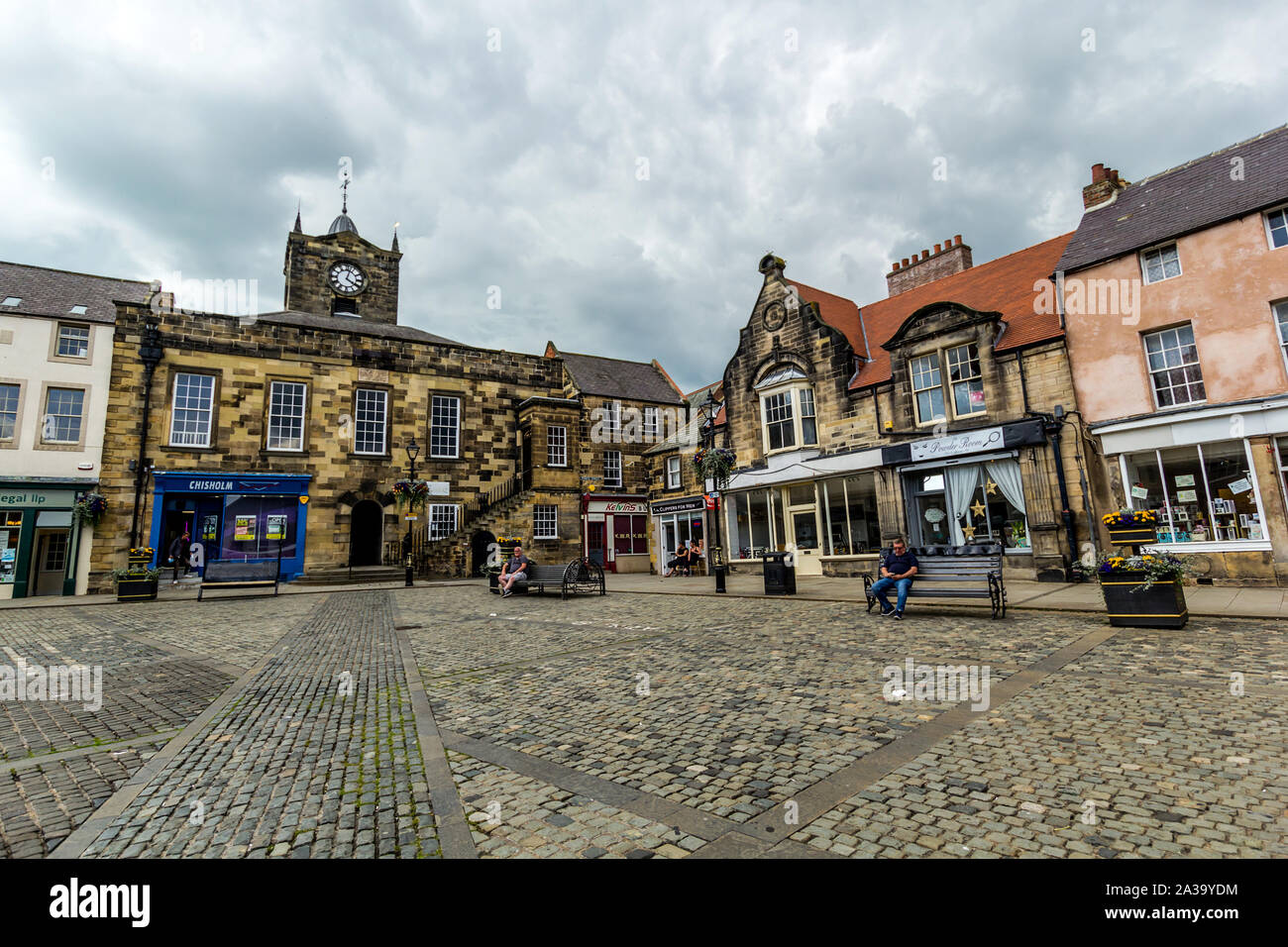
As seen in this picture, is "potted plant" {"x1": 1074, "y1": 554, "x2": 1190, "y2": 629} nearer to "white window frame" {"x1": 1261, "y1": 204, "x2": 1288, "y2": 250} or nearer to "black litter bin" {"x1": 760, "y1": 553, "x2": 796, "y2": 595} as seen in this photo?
"black litter bin" {"x1": 760, "y1": 553, "x2": 796, "y2": 595}

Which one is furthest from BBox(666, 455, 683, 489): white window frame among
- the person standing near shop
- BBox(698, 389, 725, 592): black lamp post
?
the person standing near shop

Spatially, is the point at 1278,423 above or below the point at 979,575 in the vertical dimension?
above

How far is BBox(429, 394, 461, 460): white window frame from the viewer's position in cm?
2770

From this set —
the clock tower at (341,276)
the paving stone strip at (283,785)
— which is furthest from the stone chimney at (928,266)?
the clock tower at (341,276)

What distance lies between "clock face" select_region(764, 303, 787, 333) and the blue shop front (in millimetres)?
19763

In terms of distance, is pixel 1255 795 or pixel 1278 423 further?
pixel 1278 423

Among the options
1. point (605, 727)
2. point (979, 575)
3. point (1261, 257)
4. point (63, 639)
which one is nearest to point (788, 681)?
point (605, 727)

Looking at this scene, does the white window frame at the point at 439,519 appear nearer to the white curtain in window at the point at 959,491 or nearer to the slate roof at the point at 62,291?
the slate roof at the point at 62,291

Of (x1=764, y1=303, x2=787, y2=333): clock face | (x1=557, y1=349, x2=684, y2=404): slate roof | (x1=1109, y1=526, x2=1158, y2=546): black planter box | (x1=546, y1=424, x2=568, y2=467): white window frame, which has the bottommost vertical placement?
(x1=1109, y1=526, x2=1158, y2=546): black planter box

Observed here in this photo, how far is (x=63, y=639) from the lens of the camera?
32.8ft

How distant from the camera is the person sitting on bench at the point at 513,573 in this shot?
16500 millimetres
